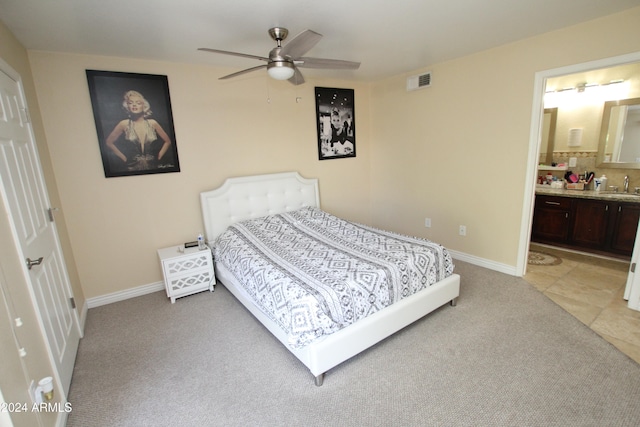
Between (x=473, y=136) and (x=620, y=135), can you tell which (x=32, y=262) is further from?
(x=620, y=135)

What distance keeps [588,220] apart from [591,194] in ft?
1.07

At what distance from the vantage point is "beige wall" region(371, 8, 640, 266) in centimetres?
274

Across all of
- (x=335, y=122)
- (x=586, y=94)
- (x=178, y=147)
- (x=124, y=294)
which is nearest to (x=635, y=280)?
(x=586, y=94)

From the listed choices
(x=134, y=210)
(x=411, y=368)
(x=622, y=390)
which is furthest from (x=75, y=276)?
(x=622, y=390)

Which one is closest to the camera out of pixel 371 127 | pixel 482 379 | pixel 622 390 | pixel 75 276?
pixel 622 390

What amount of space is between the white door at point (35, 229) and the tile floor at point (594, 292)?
3893 millimetres

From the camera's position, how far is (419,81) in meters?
3.83

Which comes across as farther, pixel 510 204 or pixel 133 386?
pixel 510 204

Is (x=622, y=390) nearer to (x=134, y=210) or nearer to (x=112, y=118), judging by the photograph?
(x=134, y=210)

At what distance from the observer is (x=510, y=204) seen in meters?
3.28

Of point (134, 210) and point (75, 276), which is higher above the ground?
point (134, 210)

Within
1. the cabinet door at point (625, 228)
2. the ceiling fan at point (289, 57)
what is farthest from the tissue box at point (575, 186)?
the ceiling fan at point (289, 57)

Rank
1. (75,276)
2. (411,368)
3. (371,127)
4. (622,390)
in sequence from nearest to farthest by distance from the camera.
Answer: (622,390) < (411,368) < (75,276) < (371,127)

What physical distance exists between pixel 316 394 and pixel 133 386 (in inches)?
48.5
